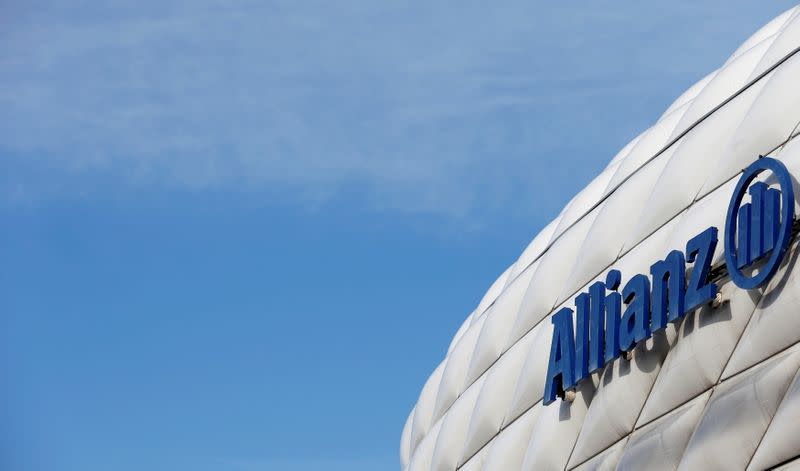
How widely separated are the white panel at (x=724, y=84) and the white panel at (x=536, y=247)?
5652 mm

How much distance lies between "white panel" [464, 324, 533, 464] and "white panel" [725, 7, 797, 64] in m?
6.73

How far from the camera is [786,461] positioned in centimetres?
1541

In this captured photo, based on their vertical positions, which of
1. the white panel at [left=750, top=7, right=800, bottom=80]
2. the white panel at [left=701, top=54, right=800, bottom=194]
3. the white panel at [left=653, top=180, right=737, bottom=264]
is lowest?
the white panel at [left=653, top=180, right=737, bottom=264]

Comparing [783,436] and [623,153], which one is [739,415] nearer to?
[783,436]

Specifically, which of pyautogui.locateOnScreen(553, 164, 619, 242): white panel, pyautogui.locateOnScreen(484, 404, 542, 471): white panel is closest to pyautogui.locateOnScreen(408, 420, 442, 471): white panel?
pyautogui.locateOnScreen(484, 404, 542, 471): white panel

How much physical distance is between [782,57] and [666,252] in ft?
11.7

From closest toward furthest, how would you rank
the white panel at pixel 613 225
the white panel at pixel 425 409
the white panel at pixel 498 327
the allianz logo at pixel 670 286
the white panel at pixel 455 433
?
the allianz logo at pixel 670 286
the white panel at pixel 613 225
the white panel at pixel 498 327
the white panel at pixel 455 433
the white panel at pixel 425 409

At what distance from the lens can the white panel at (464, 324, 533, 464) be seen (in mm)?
25484

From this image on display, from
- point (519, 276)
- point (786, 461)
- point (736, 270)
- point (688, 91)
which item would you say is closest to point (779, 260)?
point (736, 270)

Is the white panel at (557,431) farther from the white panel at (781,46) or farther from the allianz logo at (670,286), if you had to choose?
the white panel at (781,46)

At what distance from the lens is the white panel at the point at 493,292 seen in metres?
31.4

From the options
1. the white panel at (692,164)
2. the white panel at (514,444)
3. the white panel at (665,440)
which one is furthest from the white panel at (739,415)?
the white panel at (514,444)

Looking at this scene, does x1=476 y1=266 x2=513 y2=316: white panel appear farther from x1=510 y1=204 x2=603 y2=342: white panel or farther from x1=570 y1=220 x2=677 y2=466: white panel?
x1=570 y1=220 x2=677 y2=466: white panel

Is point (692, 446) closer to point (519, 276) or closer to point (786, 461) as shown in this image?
point (786, 461)
